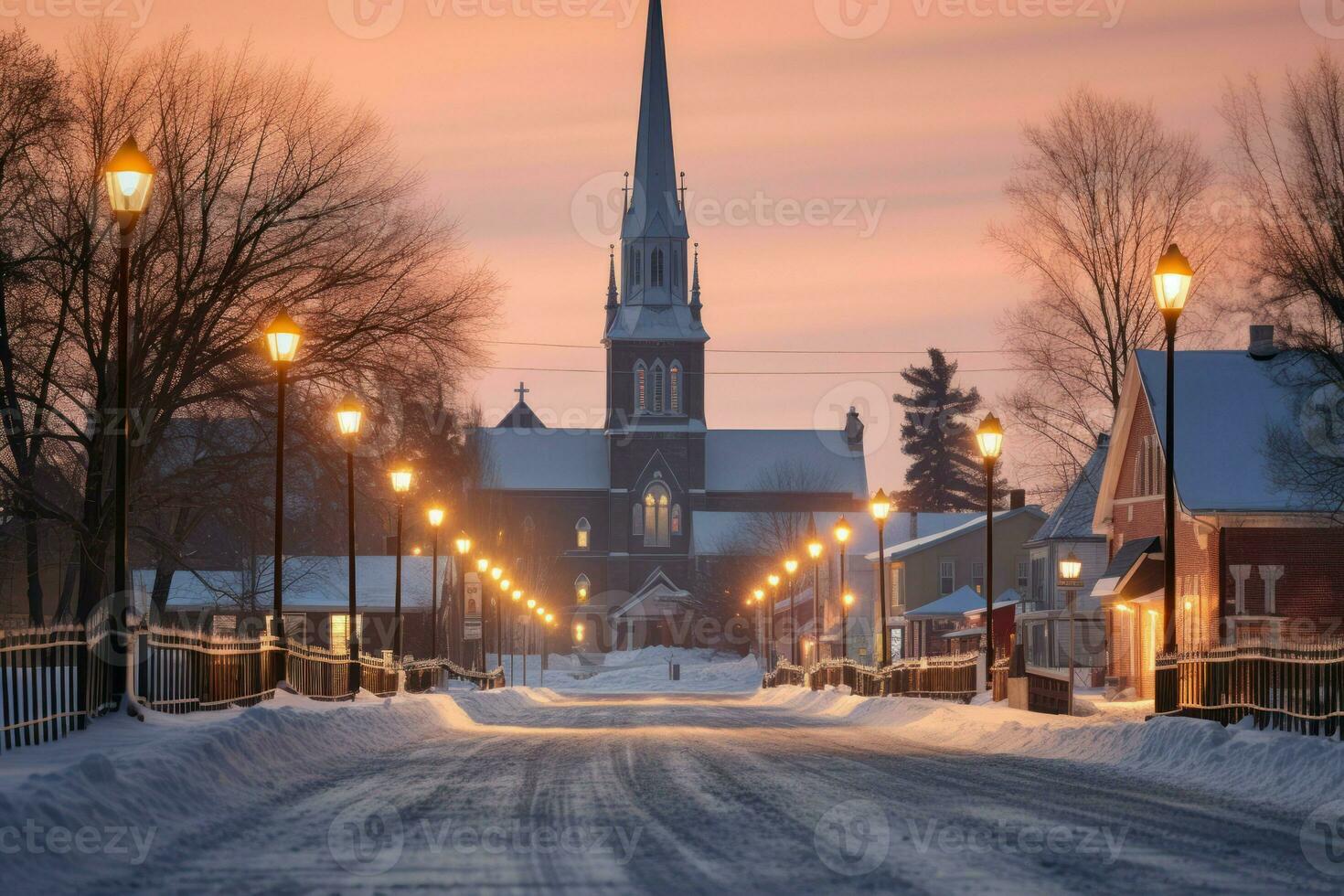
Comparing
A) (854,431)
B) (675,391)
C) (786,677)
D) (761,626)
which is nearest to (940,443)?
(854,431)

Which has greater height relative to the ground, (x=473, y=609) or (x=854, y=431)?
(x=854, y=431)

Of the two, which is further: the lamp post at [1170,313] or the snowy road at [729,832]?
the lamp post at [1170,313]

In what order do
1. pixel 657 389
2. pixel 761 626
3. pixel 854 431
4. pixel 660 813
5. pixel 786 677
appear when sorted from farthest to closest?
1. pixel 854 431
2. pixel 657 389
3. pixel 761 626
4. pixel 786 677
5. pixel 660 813

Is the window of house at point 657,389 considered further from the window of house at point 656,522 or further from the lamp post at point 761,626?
the lamp post at point 761,626

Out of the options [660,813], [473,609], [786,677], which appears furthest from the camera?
[786,677]

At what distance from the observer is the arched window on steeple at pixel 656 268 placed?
4793 inches

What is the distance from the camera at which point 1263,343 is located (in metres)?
42.1

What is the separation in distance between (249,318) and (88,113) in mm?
5376

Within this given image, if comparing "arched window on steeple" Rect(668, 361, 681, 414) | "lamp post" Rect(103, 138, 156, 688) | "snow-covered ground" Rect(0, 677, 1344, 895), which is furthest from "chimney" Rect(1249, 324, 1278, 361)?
"arched window on steeple" Rect(668, 361, 681, 414)

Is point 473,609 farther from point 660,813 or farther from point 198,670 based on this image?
A: point 660,813

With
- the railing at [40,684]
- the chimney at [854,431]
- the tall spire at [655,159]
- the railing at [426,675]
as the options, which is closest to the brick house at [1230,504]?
the railing at [426,675]

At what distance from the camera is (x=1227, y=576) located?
1468 inches

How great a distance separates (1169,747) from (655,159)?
98.6 m

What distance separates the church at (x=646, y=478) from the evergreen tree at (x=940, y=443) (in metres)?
11.6
